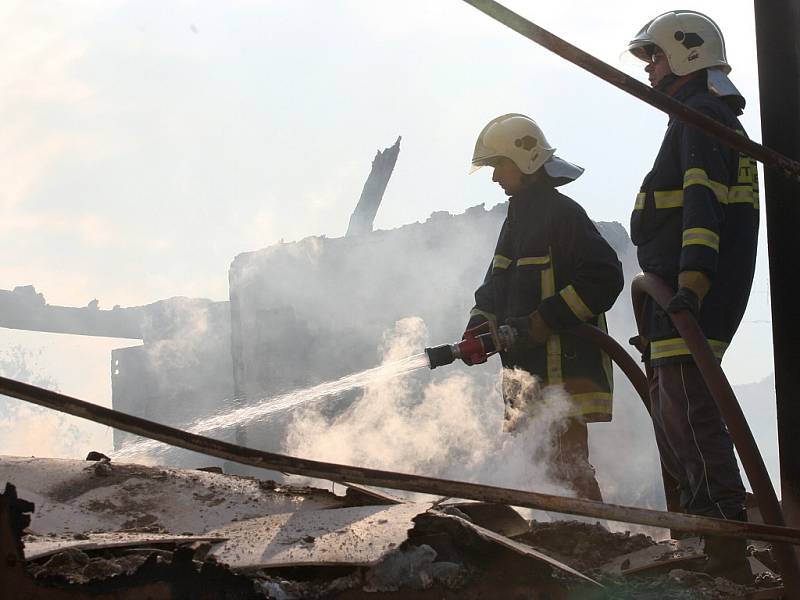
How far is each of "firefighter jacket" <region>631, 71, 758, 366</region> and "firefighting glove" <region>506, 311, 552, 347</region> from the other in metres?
0.92

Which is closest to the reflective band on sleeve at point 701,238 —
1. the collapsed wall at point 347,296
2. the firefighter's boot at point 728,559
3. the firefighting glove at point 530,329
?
the firefighter's boot at point 728,559

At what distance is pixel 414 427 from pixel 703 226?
9.33 meters

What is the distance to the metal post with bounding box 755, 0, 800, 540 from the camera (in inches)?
135

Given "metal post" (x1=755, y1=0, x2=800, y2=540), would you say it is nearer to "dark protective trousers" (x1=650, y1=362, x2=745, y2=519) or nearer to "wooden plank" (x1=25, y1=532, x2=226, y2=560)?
"dark protective trousers" (x1=650, y1=362, x2=745, y2=519)

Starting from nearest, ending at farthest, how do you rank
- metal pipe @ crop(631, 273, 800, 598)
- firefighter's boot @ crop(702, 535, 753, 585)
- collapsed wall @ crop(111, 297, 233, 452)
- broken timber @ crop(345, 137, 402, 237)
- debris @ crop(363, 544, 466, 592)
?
debris @ crop(363, 544, 466, 592) < metal pipe @ crop(631, 273, 800, 598) < firefighter's boot @ crop(702, 535, 753, 585) < collapsed wall @ crop(111, 297, 233, 452) < broken timber @ crop(345, 137, 402, 237)

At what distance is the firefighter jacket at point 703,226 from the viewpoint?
11.9 ft

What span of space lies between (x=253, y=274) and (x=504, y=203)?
16.9 feet

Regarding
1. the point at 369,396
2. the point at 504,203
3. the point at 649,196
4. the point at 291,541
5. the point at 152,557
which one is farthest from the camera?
the point at 504,203

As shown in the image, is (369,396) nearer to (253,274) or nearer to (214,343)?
Result: (253,274)

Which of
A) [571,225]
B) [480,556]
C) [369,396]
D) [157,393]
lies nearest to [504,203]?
[369,396]

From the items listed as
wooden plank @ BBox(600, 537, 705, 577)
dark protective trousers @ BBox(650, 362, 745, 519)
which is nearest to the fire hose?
dark protective trousers @ BBox(650, 362, 745, 519)

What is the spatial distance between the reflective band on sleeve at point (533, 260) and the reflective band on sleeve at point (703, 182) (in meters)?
1.36

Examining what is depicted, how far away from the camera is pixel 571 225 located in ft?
16.5

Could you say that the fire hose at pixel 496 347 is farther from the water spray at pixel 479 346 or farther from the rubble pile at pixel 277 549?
the rubble pile at pixel 277 549
